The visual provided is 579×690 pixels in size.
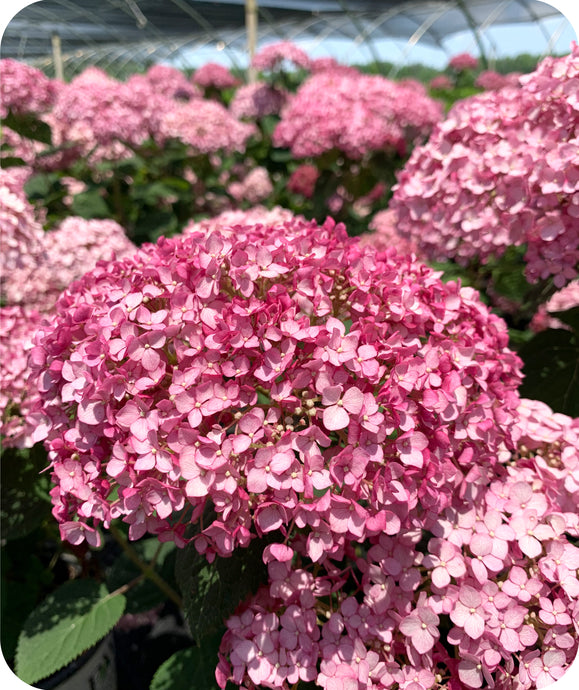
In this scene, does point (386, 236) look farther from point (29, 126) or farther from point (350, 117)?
point (29, 126)

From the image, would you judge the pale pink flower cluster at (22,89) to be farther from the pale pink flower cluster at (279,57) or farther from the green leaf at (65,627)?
the green leaf at (65,627)

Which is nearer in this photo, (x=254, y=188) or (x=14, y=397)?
(x=14, y=397)

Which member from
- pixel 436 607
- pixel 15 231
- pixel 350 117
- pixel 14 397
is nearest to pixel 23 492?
pixel 14 397

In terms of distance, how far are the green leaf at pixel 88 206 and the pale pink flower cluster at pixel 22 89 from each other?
439 millimetres

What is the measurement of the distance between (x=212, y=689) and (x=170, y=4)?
42.6ft

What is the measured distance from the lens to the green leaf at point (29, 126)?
2.70 m

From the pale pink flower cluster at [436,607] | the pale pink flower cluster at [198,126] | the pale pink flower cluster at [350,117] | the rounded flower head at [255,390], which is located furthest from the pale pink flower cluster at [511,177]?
the pale pink flower cluster at [198,126]

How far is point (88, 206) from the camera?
293cm

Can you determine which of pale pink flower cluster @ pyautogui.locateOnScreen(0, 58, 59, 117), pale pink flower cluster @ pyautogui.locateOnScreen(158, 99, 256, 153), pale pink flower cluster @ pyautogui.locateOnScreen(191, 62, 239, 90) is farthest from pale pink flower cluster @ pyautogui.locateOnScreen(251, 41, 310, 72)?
pale pink flower cluster @ pyautogui.locateOnScreen(0, 58, 59, 117)

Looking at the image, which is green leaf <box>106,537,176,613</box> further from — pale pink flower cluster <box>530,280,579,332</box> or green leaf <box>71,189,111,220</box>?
green leaf <box>71,189,111,220</box>

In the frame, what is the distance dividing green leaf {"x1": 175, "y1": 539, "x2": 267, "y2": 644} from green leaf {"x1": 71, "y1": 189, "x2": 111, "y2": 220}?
2330mm

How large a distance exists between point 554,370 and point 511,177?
1.68 ft

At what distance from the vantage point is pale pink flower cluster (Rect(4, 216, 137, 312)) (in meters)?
1.76

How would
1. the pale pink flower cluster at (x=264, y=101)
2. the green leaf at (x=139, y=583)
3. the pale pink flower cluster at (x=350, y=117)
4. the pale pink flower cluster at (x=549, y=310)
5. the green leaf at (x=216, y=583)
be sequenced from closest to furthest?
the green leaf at (x=216, y=583), the green leaf at (x=139, y=583), the pale pink flower cluster at (x=549, y=310), the pale pink flower cluster at (x=350, y=117), the pale pink flower cluster at (x=264, y=101)
